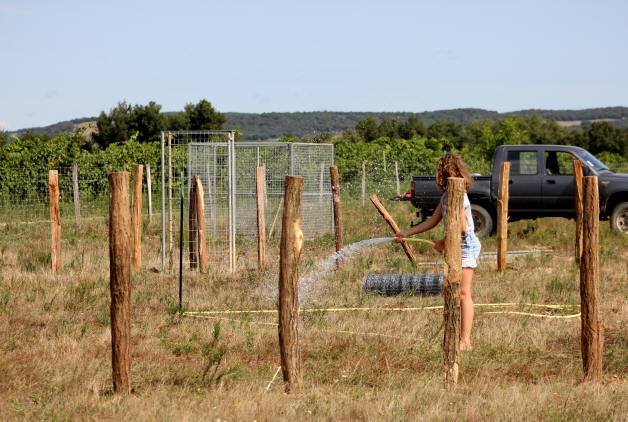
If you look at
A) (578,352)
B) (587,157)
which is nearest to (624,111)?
(587,157)

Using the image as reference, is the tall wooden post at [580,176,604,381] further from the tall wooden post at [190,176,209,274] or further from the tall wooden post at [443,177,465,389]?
the tall wooden post at [190,176,209,274]

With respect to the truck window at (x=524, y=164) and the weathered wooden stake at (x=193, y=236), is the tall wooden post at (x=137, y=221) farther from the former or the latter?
the truck window at (x=524, y=164)

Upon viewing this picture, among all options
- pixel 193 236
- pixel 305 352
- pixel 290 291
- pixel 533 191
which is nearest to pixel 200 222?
pixel 193 236

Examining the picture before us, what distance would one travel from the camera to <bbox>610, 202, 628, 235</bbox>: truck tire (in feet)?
46.3

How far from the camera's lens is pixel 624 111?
422ft

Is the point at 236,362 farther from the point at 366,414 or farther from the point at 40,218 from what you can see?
the point at 40,218

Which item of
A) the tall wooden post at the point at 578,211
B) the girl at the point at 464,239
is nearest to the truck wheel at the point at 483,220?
the tall wooden post at the point at 578,211

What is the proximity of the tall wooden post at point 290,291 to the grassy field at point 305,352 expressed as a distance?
0.24 m

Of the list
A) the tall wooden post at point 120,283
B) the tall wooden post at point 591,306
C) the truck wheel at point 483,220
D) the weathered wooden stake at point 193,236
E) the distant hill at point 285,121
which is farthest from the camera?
the distant hill at point 285,121

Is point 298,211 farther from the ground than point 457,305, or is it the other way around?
point 298,211

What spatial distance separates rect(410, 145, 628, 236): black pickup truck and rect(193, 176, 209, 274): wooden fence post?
5.22 metres

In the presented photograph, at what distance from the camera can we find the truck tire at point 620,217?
14.1m

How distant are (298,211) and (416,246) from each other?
27.6ft

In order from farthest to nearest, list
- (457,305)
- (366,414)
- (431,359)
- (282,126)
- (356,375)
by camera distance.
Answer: (282,126) → (431,359) → (356,375) → (457,305) → (366,414)
